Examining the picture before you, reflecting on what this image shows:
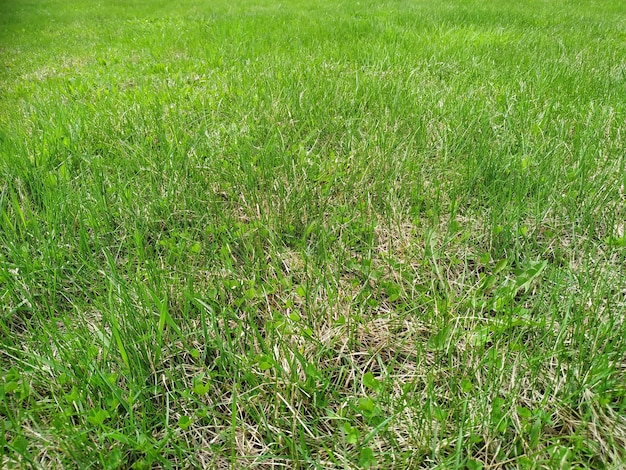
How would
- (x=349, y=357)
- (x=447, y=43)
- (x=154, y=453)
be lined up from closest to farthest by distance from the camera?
(x=154, y=453) < (x=349, y=357) < (x=447, y=43)

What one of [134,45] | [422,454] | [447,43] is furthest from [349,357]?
[134,45]

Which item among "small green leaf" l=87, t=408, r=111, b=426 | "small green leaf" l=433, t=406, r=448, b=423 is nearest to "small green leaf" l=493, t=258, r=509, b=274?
"small green leaf" l=433, t=406, r=448, b=423

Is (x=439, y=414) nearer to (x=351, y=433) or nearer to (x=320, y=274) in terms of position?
(x=351, y=433)

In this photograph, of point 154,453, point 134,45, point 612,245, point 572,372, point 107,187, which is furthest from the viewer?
point 134,45

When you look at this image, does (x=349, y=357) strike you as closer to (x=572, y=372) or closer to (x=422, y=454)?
(x=422, y=454)

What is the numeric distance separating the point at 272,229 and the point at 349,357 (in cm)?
72

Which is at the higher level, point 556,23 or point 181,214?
point 556,23

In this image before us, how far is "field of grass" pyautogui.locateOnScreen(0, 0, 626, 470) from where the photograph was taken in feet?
3.59

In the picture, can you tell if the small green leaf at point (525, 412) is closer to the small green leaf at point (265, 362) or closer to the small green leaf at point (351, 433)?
the small green leaf at point (351, 433)

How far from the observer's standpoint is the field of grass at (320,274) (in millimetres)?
1095

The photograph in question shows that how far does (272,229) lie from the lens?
1.84 metres

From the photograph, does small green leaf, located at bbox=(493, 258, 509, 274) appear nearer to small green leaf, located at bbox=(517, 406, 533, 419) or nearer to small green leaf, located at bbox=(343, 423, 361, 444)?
small green leaf, located at bbox=(517, 406, 533, 419)

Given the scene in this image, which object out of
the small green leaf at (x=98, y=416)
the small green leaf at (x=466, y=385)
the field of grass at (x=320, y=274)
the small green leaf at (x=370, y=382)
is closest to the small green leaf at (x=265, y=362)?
the field of grass at (x=320, y=274)

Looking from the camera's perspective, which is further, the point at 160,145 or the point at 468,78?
the point at 468,78
